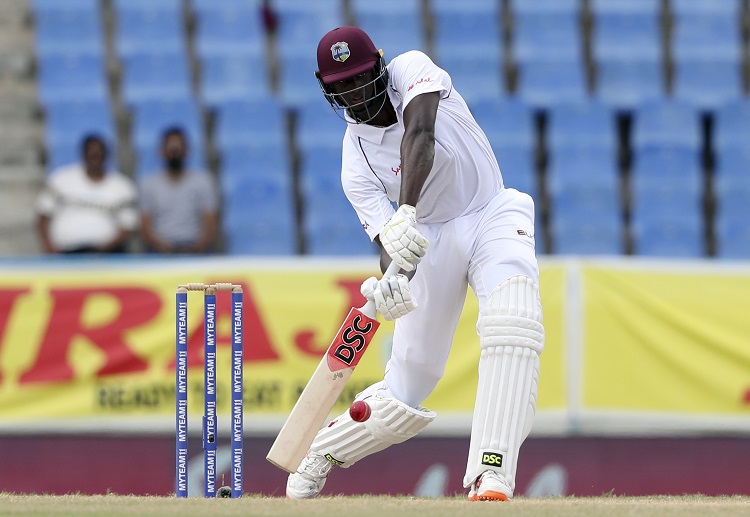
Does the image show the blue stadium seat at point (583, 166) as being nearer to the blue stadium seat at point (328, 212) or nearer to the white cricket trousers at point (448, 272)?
the blue stadium seat at point (328, 212)

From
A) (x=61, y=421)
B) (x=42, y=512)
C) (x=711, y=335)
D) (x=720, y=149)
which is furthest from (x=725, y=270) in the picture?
(x=42, y=512)

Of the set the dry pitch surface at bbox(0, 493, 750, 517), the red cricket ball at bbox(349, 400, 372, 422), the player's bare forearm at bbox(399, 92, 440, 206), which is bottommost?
the dry pitch surface at bbox(0, 493, 750, 517)

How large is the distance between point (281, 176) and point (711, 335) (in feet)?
10.5

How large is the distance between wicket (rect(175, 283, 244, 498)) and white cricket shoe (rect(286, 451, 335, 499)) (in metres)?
0.45

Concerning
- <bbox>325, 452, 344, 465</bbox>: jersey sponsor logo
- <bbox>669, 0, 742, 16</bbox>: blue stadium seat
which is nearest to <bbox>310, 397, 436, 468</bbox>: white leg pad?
<bbox>325, 452, 344, 465</bbox>: jersey sponsor logo

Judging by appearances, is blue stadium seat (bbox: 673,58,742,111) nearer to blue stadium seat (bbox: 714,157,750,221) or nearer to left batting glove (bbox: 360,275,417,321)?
blue stadium seat (bbox: 714,157,750,221)

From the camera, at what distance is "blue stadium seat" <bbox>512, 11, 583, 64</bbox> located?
9.50 meters

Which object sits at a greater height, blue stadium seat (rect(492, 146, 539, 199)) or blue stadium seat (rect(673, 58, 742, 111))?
blue stadium seat (rect(673, 58, 742, 111))

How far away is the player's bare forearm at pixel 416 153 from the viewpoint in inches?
161

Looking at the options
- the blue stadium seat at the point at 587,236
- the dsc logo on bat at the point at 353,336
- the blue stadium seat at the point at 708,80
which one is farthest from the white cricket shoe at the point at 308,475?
the blue stadium seat at the point at 708,80

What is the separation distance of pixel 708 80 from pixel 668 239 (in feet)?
5.45

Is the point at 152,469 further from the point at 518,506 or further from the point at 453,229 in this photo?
the point at 518,506

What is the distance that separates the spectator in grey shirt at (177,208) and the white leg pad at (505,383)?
3.96 metres

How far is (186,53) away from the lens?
9.62m
